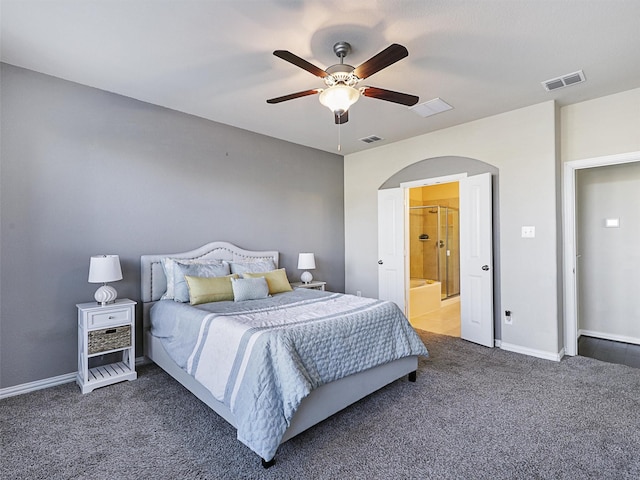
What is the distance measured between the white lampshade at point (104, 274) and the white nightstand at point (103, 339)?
77mm

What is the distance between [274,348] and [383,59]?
1844 mm

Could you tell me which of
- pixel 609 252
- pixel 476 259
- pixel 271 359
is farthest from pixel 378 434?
pixel 609 252

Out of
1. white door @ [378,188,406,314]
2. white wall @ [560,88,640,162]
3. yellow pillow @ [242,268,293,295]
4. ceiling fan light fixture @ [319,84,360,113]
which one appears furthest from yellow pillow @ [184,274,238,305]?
white wall @ [560,88,640,162]

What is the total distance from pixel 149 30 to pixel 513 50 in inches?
105

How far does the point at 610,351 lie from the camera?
3.77 meters

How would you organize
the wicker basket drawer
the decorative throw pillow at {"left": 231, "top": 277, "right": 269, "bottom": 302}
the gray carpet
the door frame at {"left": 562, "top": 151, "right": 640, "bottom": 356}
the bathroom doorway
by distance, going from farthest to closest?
the bathroom doorway, the door frame at {"left": 562, "top": 151, "right": 640, "bottom": 356}, the decorative throw pillow at {"left": 231, "top": 277, "right": 269, "bottom": 302}, the wicker basket drawer, the gray carpet

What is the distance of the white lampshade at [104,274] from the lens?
2.84m

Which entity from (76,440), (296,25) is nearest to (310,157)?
(296,25)

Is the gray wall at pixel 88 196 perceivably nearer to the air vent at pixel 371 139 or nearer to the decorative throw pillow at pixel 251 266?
the decorative throw pillow at pixel 251 266

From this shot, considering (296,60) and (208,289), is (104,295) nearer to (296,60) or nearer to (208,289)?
(208,289)

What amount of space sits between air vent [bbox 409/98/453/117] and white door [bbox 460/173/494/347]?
36.7 inches

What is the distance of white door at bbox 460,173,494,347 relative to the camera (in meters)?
3.89

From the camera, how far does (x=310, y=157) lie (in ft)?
16.9

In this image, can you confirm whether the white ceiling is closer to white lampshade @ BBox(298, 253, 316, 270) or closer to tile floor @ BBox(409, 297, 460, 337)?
white lampshade @ BBox(298, 253, 316, 270)
